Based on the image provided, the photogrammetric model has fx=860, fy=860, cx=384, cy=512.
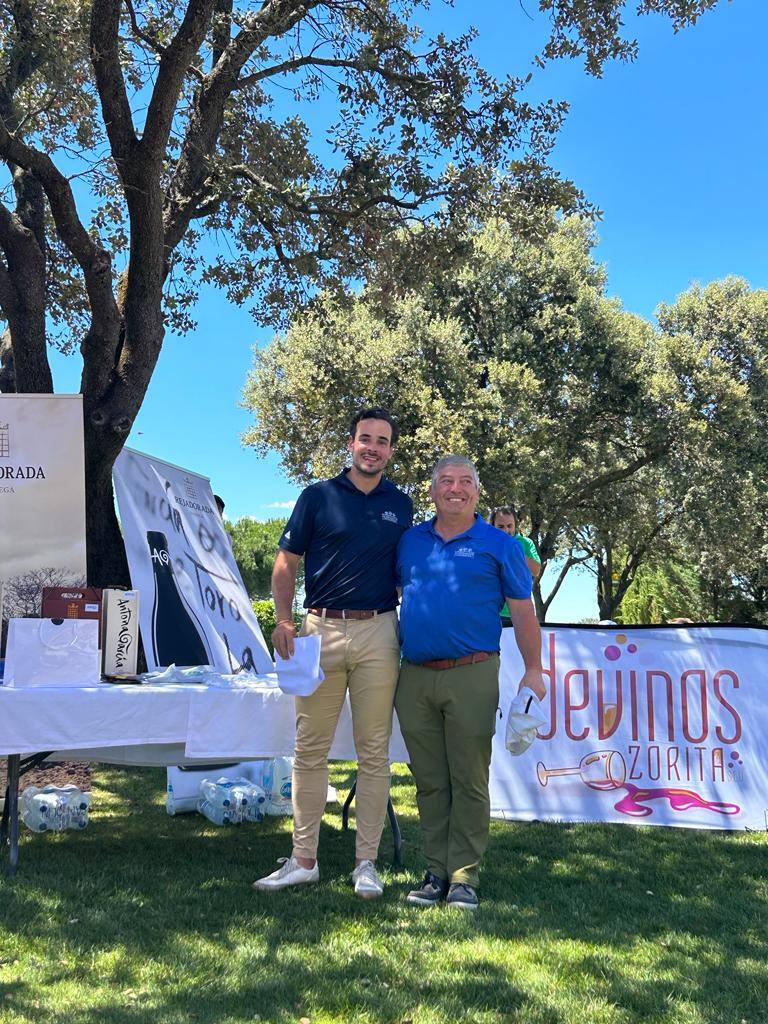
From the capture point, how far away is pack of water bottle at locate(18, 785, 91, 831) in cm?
494

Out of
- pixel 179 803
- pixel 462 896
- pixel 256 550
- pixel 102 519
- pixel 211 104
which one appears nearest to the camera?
pixel 462 896

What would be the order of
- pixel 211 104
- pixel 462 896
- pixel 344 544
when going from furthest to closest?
pixel 211 104, pixel 344 544, pixel 462 896

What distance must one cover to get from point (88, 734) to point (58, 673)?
32cm

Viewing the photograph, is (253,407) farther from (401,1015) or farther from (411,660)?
(401,1015)

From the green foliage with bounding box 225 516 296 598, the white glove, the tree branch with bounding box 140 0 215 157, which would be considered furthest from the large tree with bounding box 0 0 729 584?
the green foliage with bounding box 225 516 296 598

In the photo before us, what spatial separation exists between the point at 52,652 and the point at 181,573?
305 centimetres

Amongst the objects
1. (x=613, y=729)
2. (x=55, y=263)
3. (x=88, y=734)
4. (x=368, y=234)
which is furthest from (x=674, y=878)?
(x=55, y=263)

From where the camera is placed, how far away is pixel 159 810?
573 cm

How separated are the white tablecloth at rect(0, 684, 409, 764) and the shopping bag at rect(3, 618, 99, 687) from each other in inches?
3.5

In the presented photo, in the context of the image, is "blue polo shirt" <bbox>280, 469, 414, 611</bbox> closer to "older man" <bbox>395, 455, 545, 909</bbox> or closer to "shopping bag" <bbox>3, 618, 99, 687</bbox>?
"older man" <bbox>395, 455, 545, 909</bbox>

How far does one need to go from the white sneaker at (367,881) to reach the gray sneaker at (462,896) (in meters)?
0.31

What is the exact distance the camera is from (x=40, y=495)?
5.71 metres

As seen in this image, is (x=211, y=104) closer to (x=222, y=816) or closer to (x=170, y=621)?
(x=170, y=621)

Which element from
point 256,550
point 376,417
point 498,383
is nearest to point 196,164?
point 376,417
